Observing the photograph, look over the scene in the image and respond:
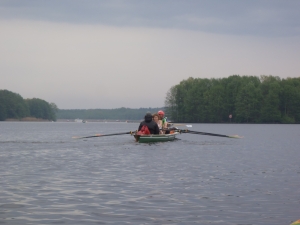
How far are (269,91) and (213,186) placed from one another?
395ft

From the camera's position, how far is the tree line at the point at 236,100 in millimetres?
133250

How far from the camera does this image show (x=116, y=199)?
42.1 feet

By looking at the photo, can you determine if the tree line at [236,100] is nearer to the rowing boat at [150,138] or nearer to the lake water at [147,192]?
the rowing boat at [150,138]

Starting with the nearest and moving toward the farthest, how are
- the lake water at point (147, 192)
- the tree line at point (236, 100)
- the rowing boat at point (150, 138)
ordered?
1. the lake water at point (147, 192)
2. the rowing boat at point (150, 138)
3. the tree line at point (236, 100)

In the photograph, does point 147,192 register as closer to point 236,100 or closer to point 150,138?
point 150,138

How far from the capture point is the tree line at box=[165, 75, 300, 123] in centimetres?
13325

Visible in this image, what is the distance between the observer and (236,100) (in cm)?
13725

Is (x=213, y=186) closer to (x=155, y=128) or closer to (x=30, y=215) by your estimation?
(x=30, y=215)

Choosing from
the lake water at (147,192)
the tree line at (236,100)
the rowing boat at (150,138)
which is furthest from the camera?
the tree line at (236,100)

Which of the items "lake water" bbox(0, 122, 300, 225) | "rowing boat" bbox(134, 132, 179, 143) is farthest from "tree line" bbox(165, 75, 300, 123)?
"lake water" bbox(0, 122, 300, 225)

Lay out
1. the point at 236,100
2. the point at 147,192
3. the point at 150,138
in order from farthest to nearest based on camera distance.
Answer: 1. the point at 236,100
2. the point at 150,138
3. the point at 147,192

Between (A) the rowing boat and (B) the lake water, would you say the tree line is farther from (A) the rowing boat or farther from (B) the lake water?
(B) the lake water

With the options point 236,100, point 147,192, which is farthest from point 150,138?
point 236,100

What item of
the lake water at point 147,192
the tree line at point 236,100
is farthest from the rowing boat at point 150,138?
the tree line at point 236,100
